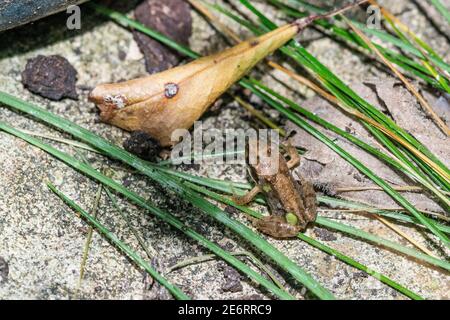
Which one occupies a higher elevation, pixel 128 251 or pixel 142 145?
pixel 142 145

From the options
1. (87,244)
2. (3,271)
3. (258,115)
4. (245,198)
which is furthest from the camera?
(258,115)

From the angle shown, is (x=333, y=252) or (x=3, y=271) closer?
(x=3, y=271)

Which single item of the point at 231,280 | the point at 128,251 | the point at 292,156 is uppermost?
the point at 292,156

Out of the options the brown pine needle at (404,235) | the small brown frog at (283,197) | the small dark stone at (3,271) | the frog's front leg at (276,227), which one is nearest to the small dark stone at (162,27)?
the small brown frog at (283,197)

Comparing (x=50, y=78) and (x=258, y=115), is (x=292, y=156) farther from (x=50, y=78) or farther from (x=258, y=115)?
(x=50, y=78)

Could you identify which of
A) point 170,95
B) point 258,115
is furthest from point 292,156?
point 170,95

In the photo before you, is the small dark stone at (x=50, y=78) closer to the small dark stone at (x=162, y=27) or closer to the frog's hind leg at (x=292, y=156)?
the small dark stone at (x=162, y=27)

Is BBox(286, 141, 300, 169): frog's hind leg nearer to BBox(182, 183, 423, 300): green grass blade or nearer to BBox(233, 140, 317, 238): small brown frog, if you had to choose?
BBox(233, 140, 317, 238): small brown frog

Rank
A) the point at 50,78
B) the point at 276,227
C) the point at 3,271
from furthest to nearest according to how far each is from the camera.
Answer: the point at 50,78, the point at 276,227, the point at 3,271
